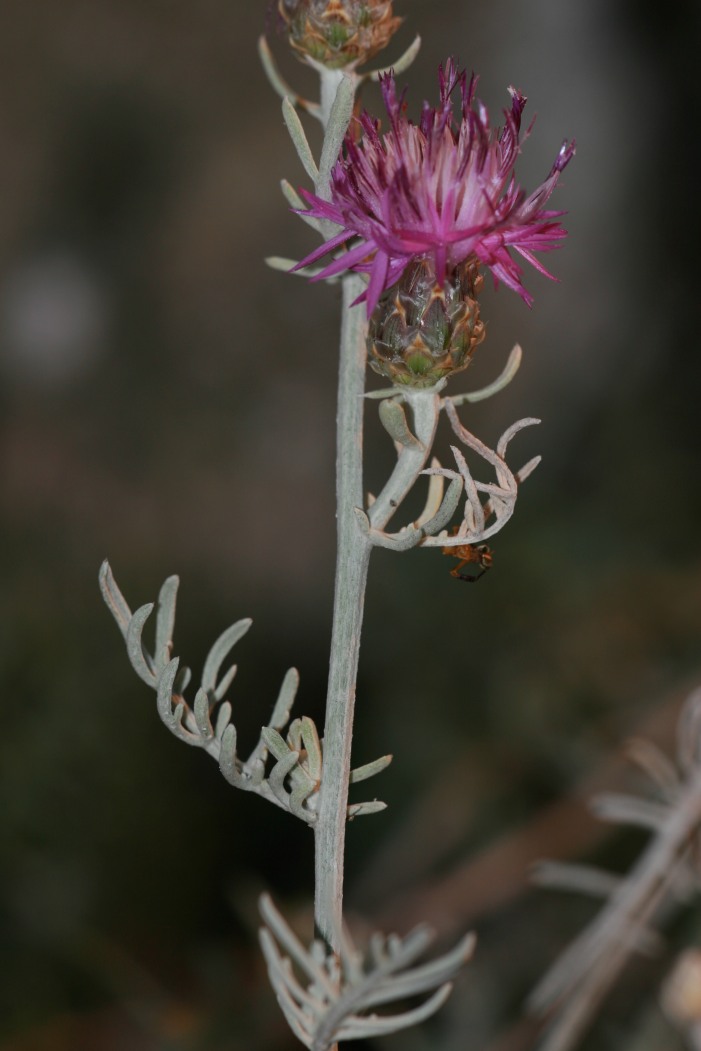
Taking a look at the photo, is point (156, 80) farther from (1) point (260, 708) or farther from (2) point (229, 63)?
(1) point (260, 708)

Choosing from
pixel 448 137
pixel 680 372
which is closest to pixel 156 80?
pixel 680 372

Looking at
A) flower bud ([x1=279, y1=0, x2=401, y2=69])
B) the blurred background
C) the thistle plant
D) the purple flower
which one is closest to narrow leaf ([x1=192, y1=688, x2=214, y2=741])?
the thistle plant

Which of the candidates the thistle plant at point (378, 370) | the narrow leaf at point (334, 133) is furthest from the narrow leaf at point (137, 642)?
the narrow leaf at point (334, 133)

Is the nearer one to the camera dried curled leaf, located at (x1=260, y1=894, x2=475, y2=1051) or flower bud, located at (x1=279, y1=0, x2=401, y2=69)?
dried curled leaf, located at (x1=260, y1=894, x2=475, y2=1051)

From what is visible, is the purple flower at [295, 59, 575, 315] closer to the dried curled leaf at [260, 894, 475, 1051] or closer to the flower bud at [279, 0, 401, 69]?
the flower bud at [279, 0, 401, 69]

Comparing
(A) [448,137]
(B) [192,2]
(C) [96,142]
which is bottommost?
(A) [448,137]

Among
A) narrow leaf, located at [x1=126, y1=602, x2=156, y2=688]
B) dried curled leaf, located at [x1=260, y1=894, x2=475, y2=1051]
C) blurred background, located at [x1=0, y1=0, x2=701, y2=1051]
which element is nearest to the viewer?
dried curled leaf, located at [x1=260, y1=894, x2=475, y2=1051]
